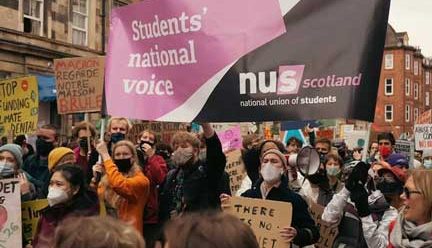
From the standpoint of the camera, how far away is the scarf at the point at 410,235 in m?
3.69

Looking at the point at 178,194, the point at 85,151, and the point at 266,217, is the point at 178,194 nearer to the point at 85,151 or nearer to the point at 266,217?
the point at 266,217

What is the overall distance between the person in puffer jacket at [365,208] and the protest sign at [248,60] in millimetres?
502

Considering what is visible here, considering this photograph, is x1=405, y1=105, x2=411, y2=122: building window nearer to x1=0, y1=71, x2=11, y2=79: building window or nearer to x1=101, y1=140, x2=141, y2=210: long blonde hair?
x1=0, y1=71, x2=11, y2=79: building window

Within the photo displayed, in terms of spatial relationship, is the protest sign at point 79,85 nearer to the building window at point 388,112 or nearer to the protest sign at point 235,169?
the protest sign at point 235,169

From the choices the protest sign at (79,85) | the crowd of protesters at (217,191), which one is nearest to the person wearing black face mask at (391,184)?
the crowd of protesters at (217,191)

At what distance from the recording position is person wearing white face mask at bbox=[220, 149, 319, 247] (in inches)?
190

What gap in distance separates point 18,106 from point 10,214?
3518 mm

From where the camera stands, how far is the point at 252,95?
497 cm

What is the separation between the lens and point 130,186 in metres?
5.64

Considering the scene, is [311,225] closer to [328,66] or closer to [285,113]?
[285,113]

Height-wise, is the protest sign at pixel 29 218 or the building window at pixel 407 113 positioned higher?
the building window at pixel 407 113

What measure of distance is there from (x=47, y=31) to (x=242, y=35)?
62.8 feet

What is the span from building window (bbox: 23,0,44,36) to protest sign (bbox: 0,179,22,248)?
1767 centimetres

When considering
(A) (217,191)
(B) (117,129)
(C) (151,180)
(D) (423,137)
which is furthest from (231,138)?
(A) (217,191)
